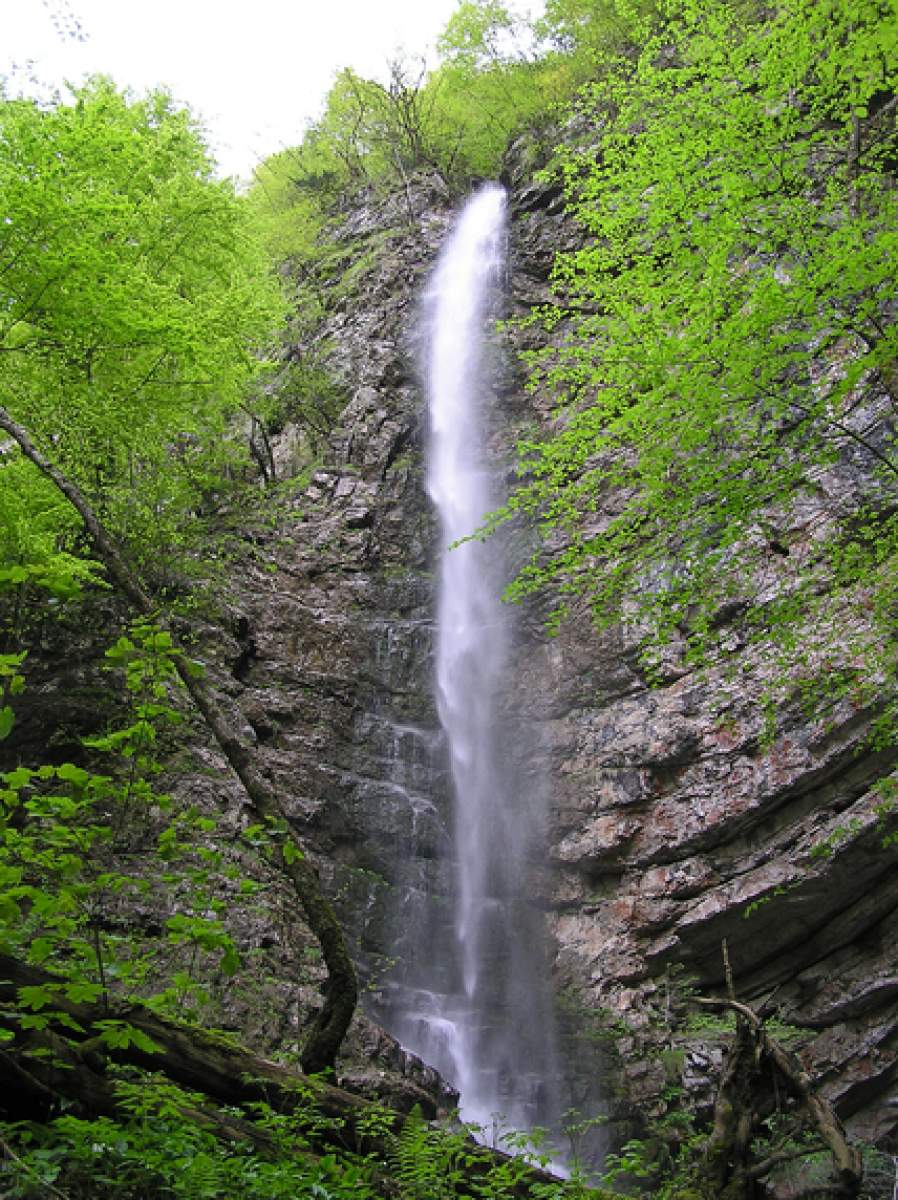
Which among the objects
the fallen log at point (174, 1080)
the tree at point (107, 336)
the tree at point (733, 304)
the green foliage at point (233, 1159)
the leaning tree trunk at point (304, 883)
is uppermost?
the tree at point (107, 336)

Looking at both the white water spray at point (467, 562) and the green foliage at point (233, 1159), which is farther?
the white water spray at point (467, 562)

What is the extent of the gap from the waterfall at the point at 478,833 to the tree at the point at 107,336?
3.33 metres

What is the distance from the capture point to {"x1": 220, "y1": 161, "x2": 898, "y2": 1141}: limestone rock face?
30.1 ft

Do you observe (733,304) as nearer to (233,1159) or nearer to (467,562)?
(233,1159)

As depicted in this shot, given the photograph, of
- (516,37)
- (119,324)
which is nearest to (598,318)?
(119,324)

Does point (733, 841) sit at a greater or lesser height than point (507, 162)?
lesser

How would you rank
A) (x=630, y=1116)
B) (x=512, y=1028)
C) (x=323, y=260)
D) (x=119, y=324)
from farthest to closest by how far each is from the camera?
1. (x=323, y=260)
2. (x=512, y=1028)
3. (x=630, y=1116)
4. (x=119, y=324)

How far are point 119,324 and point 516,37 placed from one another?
22.1 m

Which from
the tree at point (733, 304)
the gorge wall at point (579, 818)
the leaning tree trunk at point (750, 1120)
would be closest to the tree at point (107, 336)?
the gorge wall at point (579, 818)

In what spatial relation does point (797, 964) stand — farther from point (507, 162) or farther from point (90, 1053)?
point (507, 162)

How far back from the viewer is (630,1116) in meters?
9.04

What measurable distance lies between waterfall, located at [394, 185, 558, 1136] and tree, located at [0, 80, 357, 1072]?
333 cm

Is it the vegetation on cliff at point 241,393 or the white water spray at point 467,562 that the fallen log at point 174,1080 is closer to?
the vegetation on cliff at point 241,393

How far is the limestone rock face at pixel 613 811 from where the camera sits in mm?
9172
